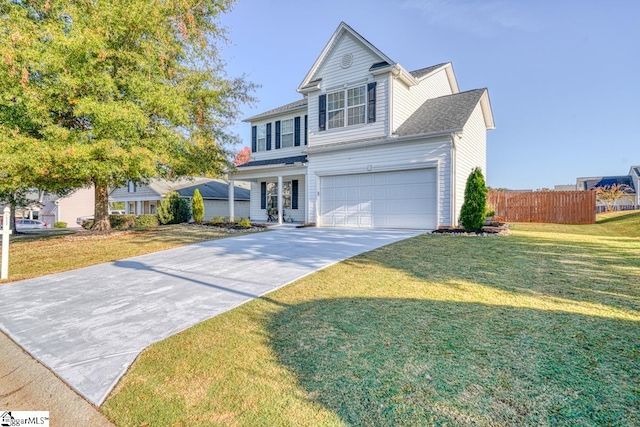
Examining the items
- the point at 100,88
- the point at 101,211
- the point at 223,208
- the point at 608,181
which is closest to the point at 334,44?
the point at 100,88

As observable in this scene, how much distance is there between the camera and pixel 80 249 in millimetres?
10125

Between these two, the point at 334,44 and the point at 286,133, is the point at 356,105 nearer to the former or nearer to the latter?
the point at 334,44

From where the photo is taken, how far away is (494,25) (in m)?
14.8

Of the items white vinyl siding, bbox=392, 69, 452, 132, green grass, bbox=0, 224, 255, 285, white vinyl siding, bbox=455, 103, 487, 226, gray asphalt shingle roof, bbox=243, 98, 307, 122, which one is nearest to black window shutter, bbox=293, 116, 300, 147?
gray asphalt shingle roof, bbox=243, 98, 307, 122

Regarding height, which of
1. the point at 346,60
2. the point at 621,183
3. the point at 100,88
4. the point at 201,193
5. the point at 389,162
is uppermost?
the point at 346,60

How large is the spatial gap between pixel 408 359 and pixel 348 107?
12.6 meters

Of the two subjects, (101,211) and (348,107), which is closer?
(101,211)

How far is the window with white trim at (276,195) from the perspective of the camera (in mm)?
18464

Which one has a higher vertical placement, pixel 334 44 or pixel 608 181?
pixel 334 44

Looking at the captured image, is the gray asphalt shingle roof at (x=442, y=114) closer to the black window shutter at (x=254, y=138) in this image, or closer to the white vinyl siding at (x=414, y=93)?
the white vinyl siding at (x=414, y=93)

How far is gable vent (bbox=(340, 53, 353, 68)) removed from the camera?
544 inches

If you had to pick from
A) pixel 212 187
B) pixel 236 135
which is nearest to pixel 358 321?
pixel 236 135

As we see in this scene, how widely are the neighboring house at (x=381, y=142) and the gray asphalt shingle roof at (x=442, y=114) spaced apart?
42 millimetres

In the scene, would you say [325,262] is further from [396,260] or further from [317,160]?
[317,160]
